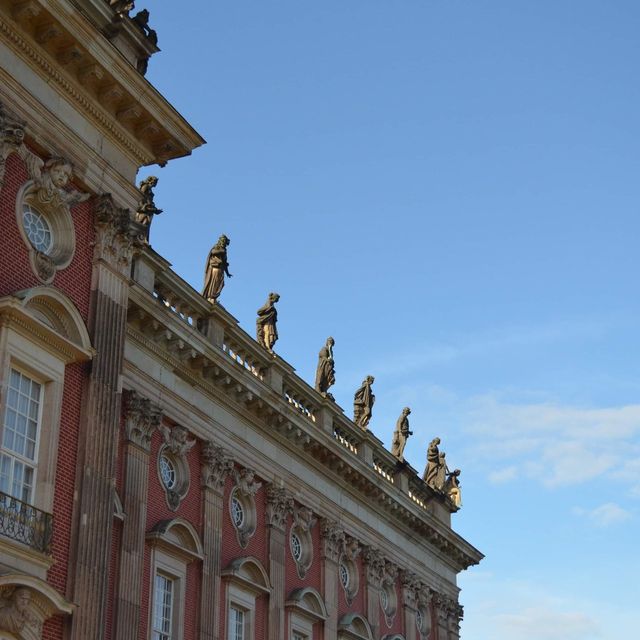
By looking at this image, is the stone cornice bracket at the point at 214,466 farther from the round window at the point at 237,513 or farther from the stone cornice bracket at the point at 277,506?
the stone cornice bracket at the point at 277,506

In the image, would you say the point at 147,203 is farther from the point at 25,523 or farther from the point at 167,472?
the point at 25,523

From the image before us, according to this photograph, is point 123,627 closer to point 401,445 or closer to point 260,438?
point 260,438

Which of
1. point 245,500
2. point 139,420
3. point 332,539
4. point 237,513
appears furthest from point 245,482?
point 332,539

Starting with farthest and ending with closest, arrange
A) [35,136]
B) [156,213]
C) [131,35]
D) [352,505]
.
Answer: [352,505]
[156,213]
[131,35]
[35,136]

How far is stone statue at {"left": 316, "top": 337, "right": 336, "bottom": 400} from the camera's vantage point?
121ft

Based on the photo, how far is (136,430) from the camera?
26.8 m

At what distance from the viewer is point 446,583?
42.4 m

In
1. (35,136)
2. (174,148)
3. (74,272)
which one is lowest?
(74,272)

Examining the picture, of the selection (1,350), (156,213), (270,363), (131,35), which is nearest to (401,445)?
(270,363)

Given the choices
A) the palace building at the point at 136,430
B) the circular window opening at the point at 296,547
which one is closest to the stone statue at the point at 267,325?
the palace building at the point at 136,430

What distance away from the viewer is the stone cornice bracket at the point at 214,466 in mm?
29234

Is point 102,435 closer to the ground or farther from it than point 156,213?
closer to the ground

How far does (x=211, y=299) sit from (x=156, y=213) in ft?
13.4

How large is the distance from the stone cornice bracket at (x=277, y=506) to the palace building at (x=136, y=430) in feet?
0.20
